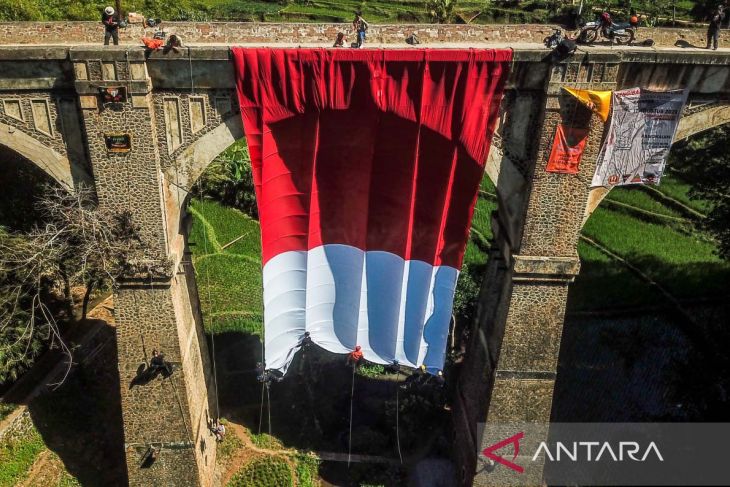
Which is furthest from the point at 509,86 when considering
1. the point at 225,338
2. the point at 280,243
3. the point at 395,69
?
the point at 225,338

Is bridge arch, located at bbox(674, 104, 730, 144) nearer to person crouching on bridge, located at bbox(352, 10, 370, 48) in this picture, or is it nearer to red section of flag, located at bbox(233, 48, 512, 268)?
red section of flag, located at bbox(233, 48, 512, 268)

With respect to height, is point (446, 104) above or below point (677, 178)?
above

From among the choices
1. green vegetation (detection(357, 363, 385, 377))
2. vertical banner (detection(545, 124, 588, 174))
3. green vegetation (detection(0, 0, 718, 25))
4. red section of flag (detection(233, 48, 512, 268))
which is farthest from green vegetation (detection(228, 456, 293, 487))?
green vegetation (detection(0, 0, 718, 25))

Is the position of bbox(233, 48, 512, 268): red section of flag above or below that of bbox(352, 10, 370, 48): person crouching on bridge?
below

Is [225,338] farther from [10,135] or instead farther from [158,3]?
[158,3]

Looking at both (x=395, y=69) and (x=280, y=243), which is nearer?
(x=395, y=69)

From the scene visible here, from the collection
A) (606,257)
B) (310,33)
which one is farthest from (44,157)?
(606,257)

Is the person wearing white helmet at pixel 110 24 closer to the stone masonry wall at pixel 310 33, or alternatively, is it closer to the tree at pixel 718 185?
the stone masonry wall at pixel 310 33
